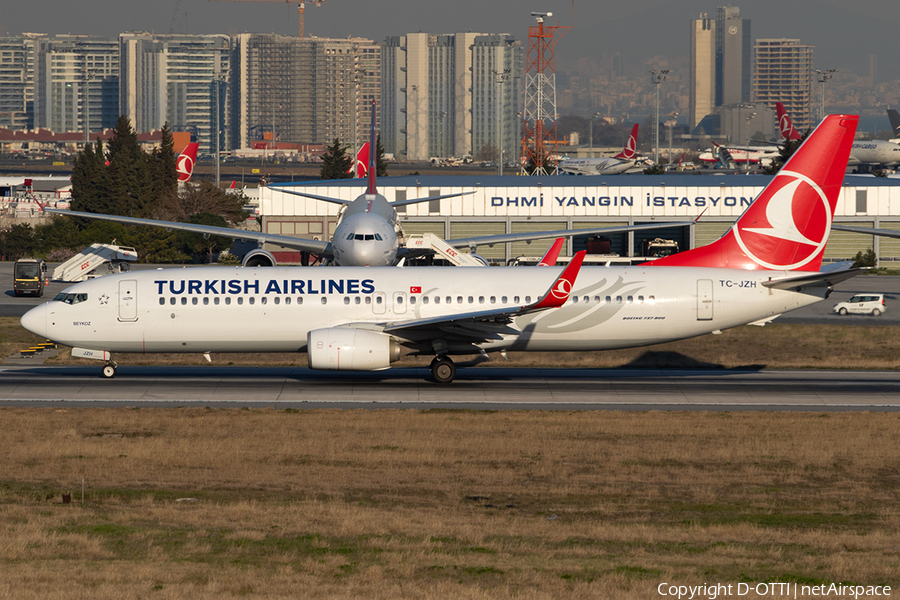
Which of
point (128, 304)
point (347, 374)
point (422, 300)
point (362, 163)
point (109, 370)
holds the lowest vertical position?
point (347, 374)

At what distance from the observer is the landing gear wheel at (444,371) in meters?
36.1

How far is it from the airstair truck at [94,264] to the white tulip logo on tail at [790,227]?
47.5 meters

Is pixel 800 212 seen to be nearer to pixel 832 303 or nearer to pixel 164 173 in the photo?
pixel 832 303

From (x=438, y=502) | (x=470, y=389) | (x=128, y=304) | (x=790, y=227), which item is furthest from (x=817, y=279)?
(x=128, y=304)

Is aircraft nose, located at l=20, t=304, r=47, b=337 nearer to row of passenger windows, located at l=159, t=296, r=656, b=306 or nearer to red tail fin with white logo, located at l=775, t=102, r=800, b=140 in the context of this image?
row of passenger windows, located at l=159, t=296, r=656, b=306

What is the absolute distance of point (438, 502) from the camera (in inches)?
811

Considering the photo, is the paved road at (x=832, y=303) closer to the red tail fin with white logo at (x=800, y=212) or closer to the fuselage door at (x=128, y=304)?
the red tail fin with white logo at (x=800, y=212)

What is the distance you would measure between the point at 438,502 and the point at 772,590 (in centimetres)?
834

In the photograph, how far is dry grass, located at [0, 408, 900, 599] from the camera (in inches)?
571

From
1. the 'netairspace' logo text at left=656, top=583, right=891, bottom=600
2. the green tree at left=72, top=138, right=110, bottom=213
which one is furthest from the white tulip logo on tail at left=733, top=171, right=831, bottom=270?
the green tree at left=72, top=138, right=110, bottom=213

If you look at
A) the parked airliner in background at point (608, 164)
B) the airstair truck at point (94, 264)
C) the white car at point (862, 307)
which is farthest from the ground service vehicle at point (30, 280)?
the parked airliner in background at point (608, 164)

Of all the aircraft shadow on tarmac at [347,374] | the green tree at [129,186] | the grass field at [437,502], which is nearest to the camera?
the grass field at [437,502]

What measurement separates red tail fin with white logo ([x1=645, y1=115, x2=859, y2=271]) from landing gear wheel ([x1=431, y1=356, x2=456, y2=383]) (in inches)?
427

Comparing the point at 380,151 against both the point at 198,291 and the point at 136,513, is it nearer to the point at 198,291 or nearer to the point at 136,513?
the point at 198,291
